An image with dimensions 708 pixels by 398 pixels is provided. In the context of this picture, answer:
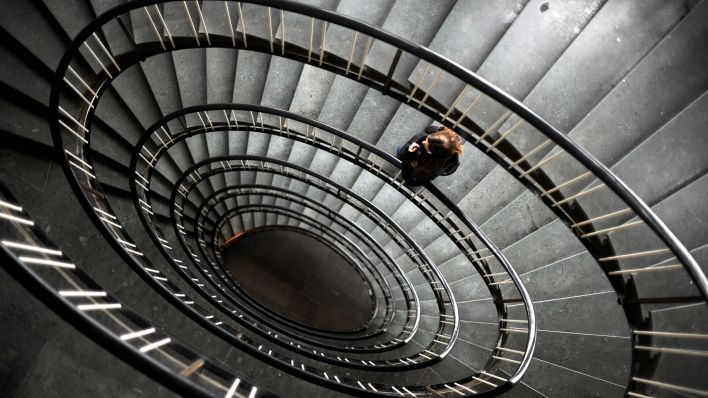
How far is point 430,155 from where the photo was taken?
15.4 ft

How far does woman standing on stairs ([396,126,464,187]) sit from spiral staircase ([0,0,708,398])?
0.96 feet

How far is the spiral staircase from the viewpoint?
3.54 metres

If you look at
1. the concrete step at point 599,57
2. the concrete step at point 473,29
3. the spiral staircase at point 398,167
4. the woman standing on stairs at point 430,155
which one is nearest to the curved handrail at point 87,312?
Answer: the spiral staircase at point 398,167

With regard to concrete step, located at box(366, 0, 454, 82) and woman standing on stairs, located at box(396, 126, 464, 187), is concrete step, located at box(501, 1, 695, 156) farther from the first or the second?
concrete step, located at box(366, 0, 454, 82)

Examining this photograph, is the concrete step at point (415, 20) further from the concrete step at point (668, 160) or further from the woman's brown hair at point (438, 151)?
the concrete step at point (668, 160)

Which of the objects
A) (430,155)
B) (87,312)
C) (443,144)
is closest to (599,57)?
(443,144)

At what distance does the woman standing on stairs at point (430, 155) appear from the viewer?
181 inches

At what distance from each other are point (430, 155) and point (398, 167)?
108 centimetres

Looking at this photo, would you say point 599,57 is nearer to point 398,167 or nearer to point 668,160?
point 668,160

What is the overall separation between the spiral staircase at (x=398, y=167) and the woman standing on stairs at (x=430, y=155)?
0.96ft

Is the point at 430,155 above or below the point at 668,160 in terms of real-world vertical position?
below

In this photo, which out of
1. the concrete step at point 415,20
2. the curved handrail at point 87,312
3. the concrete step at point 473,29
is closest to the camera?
the curved handrail at point 87,312

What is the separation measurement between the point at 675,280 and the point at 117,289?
8.82m

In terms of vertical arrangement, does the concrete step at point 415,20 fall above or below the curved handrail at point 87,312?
above
